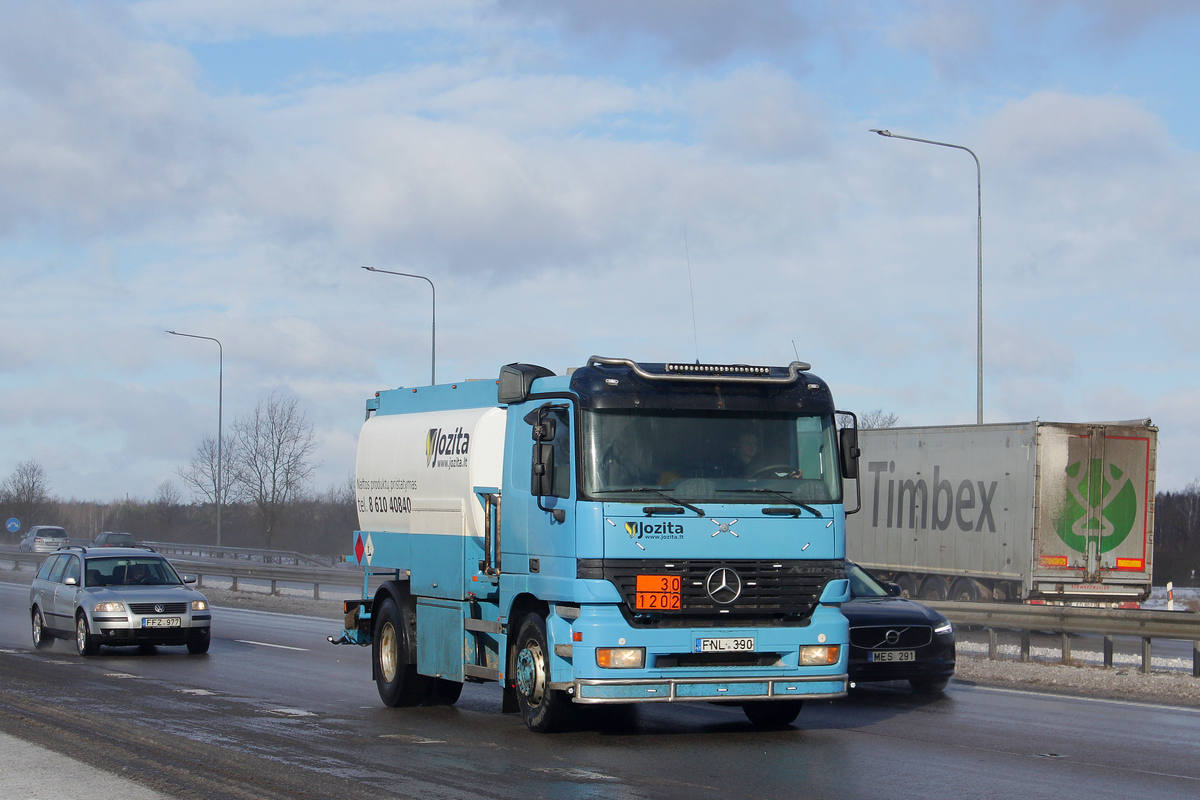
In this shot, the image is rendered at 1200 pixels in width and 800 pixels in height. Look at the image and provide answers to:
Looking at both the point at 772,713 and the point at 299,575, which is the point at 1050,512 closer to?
the point at 772,713

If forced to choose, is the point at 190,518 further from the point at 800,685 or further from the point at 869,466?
the point at 800,685

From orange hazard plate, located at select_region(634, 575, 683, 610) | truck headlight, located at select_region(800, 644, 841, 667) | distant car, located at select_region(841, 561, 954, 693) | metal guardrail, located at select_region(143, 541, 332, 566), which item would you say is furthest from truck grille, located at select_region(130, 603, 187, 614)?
metal guardrail, located at select_region(143, 541, 332, 566)

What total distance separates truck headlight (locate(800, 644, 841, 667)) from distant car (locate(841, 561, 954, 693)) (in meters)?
3.21

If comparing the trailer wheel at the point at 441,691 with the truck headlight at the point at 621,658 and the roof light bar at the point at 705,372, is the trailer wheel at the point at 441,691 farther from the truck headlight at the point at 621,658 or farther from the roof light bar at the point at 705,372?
the roof light bar at the point at 705,372

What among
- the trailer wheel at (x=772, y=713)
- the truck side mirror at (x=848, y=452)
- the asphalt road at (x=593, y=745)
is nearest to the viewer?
the asphalt road at (x=593, y=745)

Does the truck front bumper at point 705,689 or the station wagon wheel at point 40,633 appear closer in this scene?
the truck front bumper at point 705,689

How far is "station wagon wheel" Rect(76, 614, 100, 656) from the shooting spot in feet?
61.4

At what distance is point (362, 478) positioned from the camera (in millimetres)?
14289

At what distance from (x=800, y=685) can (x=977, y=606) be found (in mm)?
10125

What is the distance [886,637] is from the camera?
13.7 meters

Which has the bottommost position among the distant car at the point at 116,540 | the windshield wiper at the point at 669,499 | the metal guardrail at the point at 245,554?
the metal guardrail at the point at 245,554

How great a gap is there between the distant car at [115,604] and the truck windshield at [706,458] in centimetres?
1082

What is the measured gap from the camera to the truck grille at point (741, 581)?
32.3 ft

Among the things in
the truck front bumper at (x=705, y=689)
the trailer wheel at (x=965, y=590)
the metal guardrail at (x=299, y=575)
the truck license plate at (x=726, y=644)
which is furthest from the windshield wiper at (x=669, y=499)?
the metal guardrail at (x=299, y=575)
